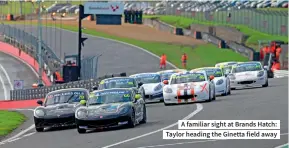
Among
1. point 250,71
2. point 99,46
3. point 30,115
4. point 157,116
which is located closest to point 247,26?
point 99,46

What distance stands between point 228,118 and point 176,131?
133 inches

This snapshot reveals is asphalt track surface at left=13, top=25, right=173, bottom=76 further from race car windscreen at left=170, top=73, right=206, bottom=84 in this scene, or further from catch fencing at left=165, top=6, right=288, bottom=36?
race car windscreen at left=170, top=73, right=206, bottom=84

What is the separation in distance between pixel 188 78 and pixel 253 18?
60.0 metres

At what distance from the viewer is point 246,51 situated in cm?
7775

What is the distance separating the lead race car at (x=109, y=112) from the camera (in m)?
24.0

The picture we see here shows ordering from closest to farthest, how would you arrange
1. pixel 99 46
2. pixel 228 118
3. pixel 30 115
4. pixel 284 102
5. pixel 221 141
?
pixel 221 141
pixel 228 118
pixel 284 102
pixel 30 115
pixel 99 46

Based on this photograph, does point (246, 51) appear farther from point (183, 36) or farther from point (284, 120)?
point (284, 120)

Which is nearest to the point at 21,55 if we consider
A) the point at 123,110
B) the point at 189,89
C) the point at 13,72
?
the point at 13,72

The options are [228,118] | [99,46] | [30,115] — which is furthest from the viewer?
[99,46]

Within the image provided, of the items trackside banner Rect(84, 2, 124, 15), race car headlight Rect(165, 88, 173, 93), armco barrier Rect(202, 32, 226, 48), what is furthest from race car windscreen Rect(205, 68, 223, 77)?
armco barrier Rect(202, 32, 226, 48)

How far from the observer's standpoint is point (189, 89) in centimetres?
3297

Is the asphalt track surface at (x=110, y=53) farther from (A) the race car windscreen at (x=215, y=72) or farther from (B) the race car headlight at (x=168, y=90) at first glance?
(B) the race car headlight at (x=168, y=90)

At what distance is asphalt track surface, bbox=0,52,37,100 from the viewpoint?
69619 millimetres

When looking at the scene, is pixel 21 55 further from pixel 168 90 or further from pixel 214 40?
pixel 168 90
